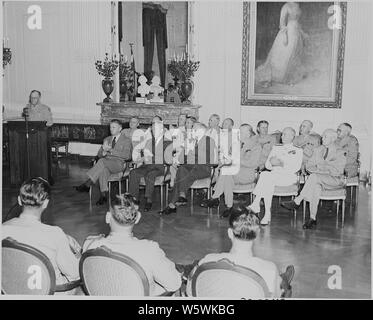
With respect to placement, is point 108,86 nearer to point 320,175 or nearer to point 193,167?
point 193,167

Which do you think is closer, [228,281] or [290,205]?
[228,281]

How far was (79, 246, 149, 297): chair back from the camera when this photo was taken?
347 centimetres

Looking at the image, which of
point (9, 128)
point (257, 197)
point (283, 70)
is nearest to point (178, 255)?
point (257, 197)

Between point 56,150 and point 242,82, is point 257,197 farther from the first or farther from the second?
point 56,150

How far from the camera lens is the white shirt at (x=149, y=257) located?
359cm

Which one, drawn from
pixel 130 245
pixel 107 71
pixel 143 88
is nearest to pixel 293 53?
pixel 143 88

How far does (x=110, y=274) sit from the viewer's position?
360cm

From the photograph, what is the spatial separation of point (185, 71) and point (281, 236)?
450 centimetres

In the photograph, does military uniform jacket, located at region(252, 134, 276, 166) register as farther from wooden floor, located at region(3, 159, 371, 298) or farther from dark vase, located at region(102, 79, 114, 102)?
dark vase, located at region(102, 79, 114, 102)

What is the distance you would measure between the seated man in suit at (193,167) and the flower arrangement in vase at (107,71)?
11.3 ft

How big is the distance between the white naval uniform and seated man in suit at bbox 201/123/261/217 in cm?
16

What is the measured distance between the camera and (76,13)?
34.0 feet

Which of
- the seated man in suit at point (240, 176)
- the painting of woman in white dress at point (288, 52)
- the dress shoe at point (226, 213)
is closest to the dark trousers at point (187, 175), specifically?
the seated man in suit at point (240, 176)

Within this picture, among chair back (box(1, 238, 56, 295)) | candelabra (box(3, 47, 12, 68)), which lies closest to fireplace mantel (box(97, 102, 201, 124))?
candelabra (box(3, 47, 12, 68))
